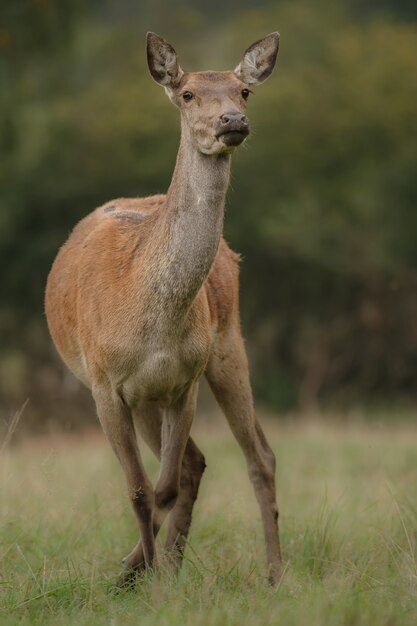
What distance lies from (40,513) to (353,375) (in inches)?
764

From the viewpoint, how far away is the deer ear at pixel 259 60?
6906 mm

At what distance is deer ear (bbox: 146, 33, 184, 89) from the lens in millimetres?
6637

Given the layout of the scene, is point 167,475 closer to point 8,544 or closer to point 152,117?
point 8,544

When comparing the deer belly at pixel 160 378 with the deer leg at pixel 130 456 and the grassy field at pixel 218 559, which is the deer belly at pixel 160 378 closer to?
the deer leg at pixel 130 456

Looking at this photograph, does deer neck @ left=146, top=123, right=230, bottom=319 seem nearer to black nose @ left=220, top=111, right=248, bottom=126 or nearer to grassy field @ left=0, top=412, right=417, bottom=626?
black nose @ left=220, top=111, right=248, bottom=126

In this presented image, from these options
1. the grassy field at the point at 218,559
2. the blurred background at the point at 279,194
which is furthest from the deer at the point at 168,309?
the blurred background at the point at 279,194

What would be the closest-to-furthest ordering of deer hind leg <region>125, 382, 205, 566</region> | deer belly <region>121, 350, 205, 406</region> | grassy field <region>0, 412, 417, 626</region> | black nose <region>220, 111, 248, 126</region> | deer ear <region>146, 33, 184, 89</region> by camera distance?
grassy field <region>0, 412, 417, 626</region> → black nose <region>220, 111, 248, 126</region> → deer belly <region>121, 350, 205, 406</region> → deer ear <region>146, 33, 184, 89</region> → deer hind leg <region>125, 382, 205, 566</region>

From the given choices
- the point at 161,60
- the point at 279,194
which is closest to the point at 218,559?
the point at 161,60

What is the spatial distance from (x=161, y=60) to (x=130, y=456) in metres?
2.04

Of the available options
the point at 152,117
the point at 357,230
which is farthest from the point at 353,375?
the point at 152,117

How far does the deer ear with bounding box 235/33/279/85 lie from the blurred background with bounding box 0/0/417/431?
1774cm

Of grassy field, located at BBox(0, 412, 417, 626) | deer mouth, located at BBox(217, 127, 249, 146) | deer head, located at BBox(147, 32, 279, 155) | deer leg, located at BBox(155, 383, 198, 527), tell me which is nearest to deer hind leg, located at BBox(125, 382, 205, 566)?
grassy field, located at BBox(0, 412, 417, 626)

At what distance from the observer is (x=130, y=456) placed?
22.2ft

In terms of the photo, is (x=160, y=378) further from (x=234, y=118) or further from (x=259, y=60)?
(x=259, y=60)
